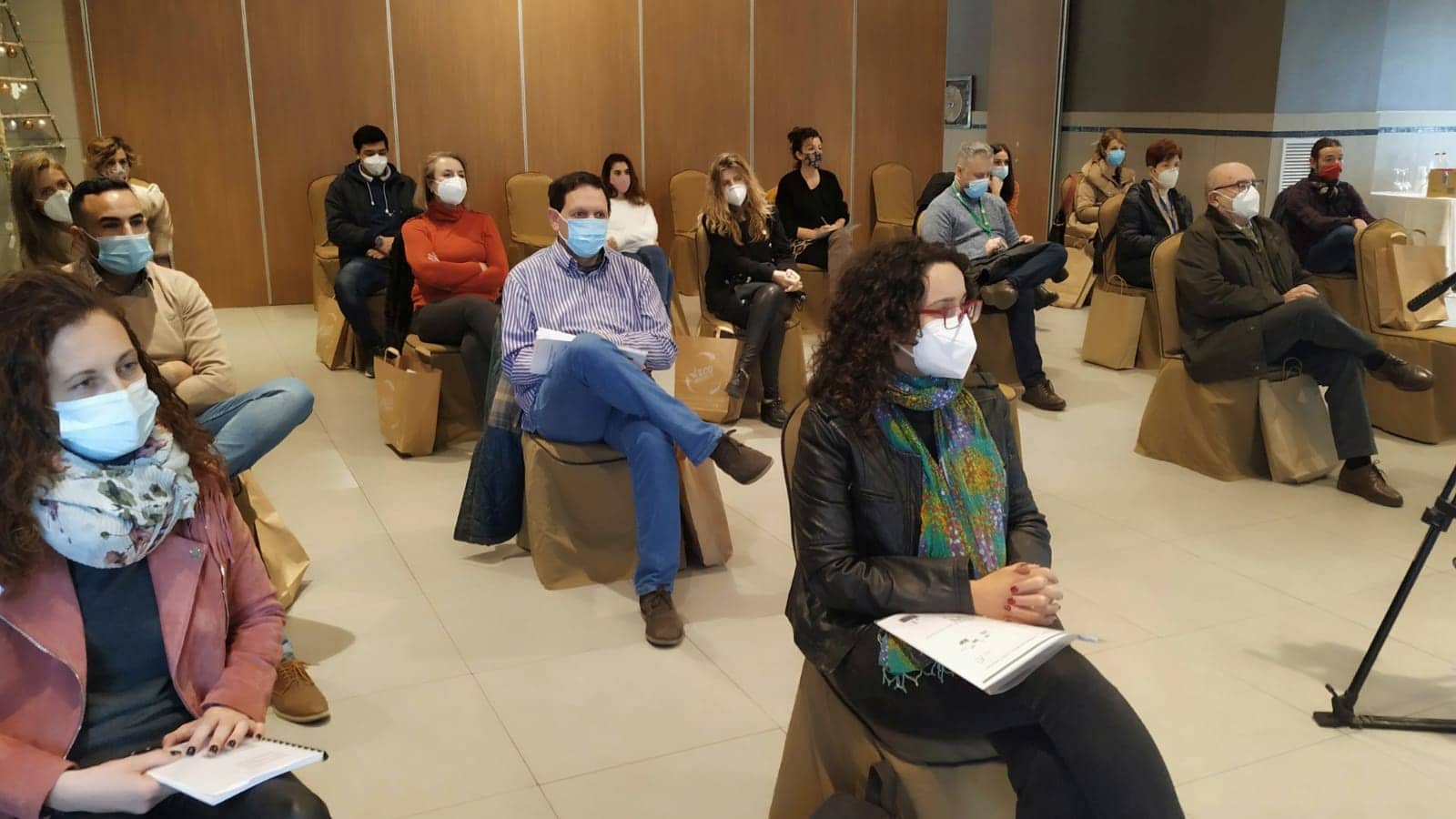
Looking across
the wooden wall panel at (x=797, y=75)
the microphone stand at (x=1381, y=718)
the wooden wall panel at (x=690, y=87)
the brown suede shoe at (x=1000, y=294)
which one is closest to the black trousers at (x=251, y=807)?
the microphone stand at (x=1381, y=718)

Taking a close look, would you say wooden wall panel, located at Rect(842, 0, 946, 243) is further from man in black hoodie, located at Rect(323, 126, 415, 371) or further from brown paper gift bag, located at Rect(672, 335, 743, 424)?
brown paper gift bag, located at Rect(672, 335, 743, 424)

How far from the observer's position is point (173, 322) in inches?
132

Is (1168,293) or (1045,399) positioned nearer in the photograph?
(1168,293)

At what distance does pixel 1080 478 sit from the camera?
4.88 m

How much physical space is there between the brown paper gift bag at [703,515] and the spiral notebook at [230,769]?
211cm

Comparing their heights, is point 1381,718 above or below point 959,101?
below

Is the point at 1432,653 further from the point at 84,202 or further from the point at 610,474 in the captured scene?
the point at 84,202

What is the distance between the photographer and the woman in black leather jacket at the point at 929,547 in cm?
183

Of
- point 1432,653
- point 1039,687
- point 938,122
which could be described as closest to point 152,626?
point 1039,687

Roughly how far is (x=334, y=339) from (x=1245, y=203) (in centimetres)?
460

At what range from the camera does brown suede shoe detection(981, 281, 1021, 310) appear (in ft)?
19.6

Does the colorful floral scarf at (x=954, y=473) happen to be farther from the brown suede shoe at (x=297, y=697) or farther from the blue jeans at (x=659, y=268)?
the blue jeans at (x=659, y=268)

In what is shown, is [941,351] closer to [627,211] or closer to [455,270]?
[455,270]

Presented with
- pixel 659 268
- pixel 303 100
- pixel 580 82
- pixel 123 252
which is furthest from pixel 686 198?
pixel 123 252
